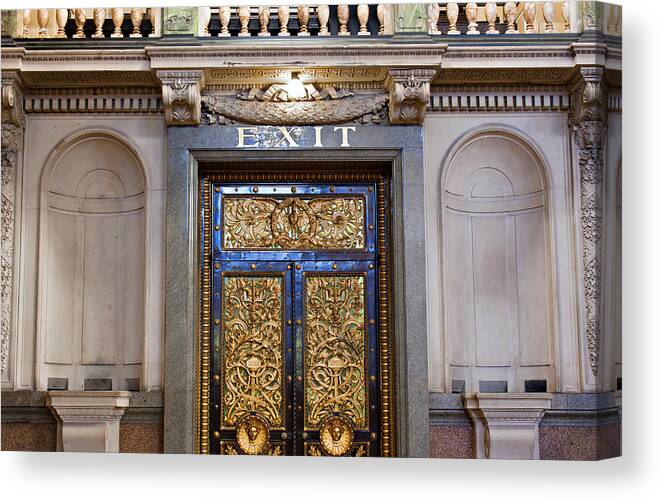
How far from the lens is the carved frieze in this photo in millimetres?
6039

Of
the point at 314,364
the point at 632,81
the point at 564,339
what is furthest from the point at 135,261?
the point at 632,81

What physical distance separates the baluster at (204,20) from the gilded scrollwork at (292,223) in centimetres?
106

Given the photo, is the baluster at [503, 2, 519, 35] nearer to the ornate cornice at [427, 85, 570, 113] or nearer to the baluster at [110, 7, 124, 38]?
the ornate cornice at [427, 85, 570, 113]

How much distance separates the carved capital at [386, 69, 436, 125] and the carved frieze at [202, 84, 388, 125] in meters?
0.13

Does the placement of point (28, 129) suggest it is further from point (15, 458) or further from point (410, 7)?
point (410, 7)

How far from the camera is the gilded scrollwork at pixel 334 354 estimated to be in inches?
239

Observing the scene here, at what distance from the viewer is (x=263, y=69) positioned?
19.4ft

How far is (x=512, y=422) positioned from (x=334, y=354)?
1.17 m

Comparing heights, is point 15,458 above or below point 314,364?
below

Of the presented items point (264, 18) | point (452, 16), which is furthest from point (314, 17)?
point (452, 16)

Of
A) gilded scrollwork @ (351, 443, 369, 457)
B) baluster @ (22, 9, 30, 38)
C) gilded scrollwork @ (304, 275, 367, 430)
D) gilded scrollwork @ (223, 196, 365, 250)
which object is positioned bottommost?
gilded scrollwork @ (351, 443, 369, 457)

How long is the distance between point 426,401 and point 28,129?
301cm

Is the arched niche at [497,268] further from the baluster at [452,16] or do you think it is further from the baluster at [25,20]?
the baluster at [25,20]

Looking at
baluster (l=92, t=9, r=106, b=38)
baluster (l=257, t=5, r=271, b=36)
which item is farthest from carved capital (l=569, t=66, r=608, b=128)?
baluster (l=92, t=9, r=106, b=38)
